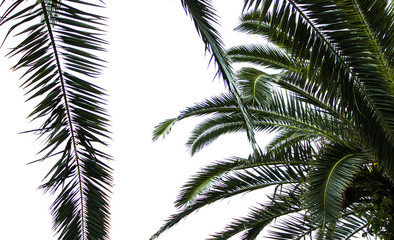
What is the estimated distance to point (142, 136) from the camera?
1113cm

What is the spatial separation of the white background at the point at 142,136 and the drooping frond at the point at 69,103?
5790mm

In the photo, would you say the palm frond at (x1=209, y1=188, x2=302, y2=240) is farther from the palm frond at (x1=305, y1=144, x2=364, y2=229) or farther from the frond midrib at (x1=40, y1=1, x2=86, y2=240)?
the frond midrib at (x1=40, y1=1, x2=86, y2=240)

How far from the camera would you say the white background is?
9.71 m

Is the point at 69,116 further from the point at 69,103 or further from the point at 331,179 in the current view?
the point at 331,179

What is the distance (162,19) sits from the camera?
12.4 meters

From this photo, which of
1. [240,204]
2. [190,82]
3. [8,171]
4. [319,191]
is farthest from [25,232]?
[319,191]

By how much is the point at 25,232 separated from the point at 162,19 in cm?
635

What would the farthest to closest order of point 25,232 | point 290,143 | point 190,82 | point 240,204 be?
1. point 190,82
2. point 240,204
3. point 25,232
4. point 290,143

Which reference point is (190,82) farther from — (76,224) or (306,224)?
(76,224)

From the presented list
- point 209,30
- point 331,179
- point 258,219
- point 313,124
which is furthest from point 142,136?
point 209,30

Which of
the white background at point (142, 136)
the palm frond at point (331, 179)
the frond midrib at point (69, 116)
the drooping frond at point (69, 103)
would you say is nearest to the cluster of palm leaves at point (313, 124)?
the palm frond at point (331, 179)

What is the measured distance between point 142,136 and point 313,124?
5989 millimetres

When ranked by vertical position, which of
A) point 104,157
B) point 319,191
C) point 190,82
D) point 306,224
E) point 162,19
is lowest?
point 306,224

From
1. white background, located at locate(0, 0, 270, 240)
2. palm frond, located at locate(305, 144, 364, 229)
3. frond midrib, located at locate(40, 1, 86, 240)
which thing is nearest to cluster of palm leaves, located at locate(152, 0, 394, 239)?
palm frond, located at locate(305, 144, 364, 229)
